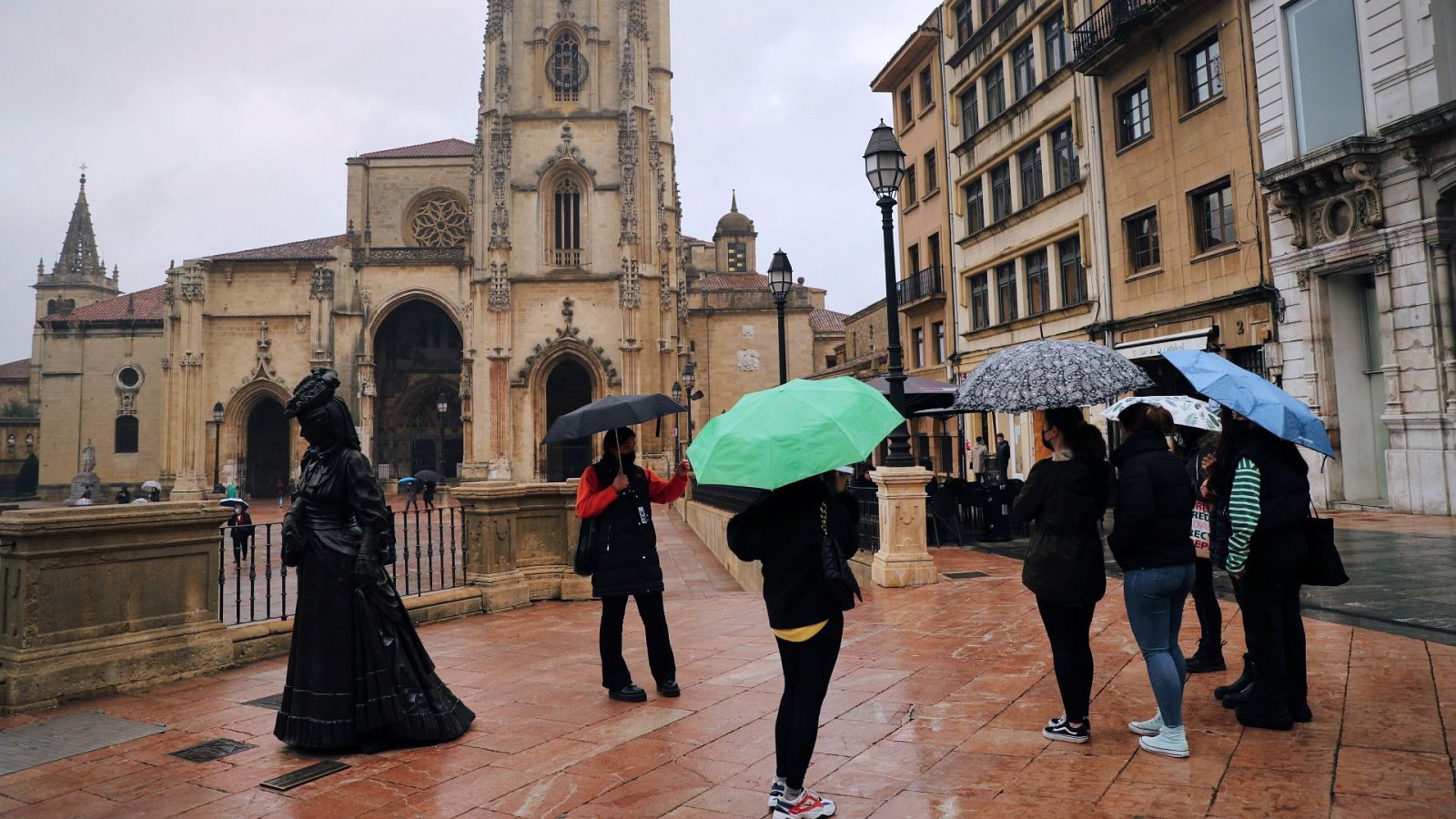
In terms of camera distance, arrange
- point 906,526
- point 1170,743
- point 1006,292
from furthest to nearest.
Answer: point 1006,292 < point 906,526 < point 1170,743

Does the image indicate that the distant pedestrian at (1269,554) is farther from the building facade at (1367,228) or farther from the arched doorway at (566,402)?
the arched doorway at (566,402)

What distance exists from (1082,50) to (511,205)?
2539 cm

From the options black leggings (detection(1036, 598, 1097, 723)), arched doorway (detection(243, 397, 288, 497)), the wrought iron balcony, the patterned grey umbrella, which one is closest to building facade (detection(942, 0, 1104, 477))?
the wrought iron balcony

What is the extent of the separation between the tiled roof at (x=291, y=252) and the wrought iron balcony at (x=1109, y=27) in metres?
33.4

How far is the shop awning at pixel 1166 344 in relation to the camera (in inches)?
643

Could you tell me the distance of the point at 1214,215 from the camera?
16797 mm

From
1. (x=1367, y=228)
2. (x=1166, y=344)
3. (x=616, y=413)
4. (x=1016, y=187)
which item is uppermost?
(x=1016, y=187)

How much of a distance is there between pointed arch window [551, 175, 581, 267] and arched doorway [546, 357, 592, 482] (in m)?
4.76

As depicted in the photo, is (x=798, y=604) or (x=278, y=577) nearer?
(x=798, y=604)

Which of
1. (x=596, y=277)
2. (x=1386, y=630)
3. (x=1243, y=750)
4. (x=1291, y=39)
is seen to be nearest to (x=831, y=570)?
(x=1243, y=750)

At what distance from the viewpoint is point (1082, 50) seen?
776 inches

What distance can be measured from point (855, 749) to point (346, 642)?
2762mm

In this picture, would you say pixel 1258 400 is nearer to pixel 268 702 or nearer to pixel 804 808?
pixel 804 808

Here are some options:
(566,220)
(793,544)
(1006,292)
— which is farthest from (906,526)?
(566,220)
